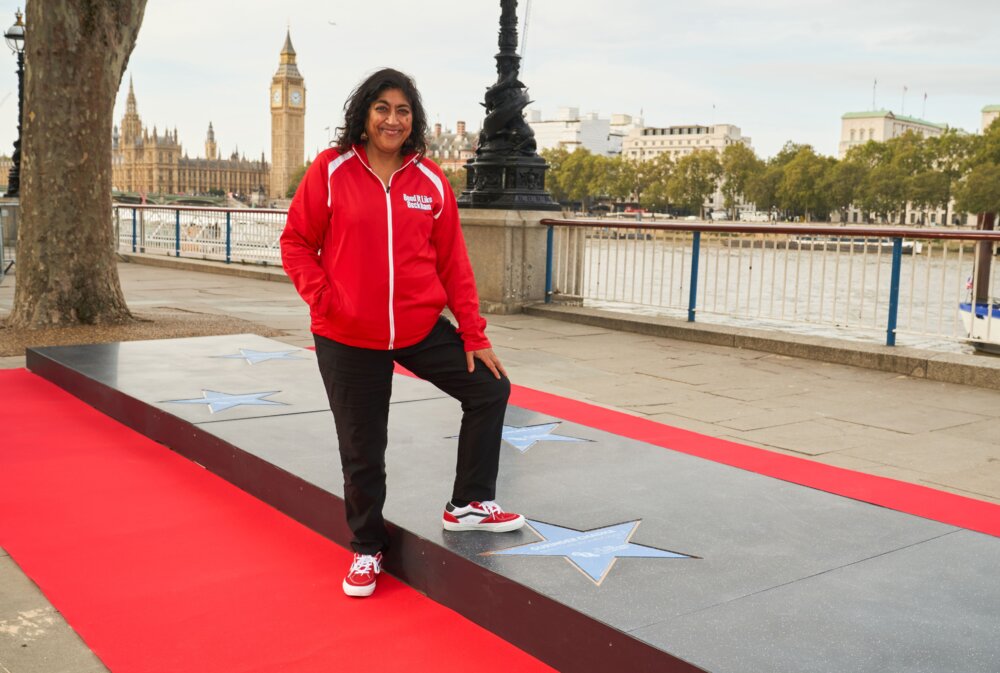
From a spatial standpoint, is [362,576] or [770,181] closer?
[362,576]

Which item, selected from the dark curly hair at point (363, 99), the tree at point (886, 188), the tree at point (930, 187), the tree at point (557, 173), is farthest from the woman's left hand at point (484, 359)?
the tree at point (557, 173)

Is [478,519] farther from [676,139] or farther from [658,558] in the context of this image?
[676,139]

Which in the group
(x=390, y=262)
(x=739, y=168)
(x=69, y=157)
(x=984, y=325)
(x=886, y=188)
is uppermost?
(x=739, y=168)

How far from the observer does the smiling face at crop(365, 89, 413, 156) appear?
10.6 feet

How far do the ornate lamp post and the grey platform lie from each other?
707 centimetres

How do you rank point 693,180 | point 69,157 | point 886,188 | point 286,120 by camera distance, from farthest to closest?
1. point 286,120
2. point 693,180
3. point 886,188
4. point 69,157

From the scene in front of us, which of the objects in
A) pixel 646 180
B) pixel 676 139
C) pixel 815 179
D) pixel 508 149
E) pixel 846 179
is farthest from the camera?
pixel 676 139

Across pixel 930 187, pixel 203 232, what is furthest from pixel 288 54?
pixel 203 232

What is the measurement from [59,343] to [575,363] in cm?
475

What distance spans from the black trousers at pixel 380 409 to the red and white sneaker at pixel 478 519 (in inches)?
1.5

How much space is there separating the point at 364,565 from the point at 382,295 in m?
0.98

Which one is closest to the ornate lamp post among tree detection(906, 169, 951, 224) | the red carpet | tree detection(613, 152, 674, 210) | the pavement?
the pavement

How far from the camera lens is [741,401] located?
705 centimetres

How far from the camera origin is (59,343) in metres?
8.83
